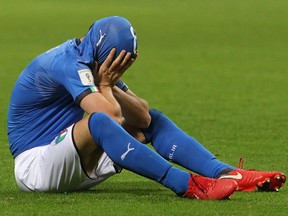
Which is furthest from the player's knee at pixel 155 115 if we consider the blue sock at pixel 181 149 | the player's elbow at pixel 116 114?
the player's elbow at pixel 116 114

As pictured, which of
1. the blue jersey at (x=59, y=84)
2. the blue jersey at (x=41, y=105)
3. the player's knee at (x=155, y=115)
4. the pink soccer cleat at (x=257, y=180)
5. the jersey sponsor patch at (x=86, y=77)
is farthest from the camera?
the player's knee at (x=155, y=115)

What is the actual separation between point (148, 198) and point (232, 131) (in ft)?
17.8

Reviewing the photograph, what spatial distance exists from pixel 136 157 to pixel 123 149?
0.35 feet

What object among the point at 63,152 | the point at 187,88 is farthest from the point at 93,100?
the point at 187,88

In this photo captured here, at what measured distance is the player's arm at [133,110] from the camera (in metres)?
8.06

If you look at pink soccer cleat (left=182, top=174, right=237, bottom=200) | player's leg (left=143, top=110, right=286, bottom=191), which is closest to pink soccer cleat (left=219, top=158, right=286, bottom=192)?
player's leg (left=143, top=110, right=286, bottom=191)

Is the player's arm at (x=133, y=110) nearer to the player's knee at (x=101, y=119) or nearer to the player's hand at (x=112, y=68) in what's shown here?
the player's hand at (x=112, y=68)

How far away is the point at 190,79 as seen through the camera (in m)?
20.0

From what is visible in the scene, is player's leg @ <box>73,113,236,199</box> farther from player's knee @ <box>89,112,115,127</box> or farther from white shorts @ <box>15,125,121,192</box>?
white shorts @ <box>15,125,121,192</box>

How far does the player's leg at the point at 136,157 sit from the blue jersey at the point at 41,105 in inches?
20.6

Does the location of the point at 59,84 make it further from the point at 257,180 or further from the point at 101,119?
the point at 257,180

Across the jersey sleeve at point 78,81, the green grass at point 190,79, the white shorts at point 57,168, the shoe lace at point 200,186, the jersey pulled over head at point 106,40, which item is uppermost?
the jersey pulled over head at point 106,40

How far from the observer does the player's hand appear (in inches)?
300

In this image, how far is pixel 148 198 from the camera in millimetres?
7629
